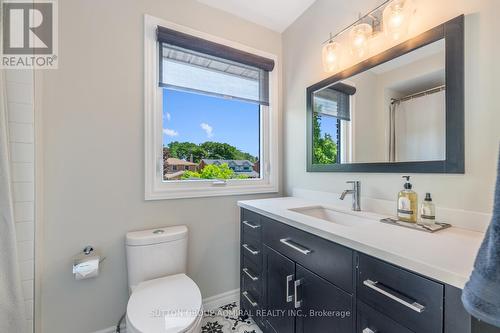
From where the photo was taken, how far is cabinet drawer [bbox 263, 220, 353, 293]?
2.79ft

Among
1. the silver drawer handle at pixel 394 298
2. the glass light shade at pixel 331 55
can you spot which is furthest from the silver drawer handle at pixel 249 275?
the glass light shade at pixel 331 55

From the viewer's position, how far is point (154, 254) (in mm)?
1393

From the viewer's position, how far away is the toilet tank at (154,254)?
1.36m

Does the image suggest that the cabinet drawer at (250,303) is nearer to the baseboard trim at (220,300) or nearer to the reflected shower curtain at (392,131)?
the baseboard trim at (220,300)

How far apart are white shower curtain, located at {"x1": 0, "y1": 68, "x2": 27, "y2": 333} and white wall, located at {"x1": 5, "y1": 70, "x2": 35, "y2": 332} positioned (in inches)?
3.3

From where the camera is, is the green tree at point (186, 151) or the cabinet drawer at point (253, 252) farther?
the green tree at point (186, 151)

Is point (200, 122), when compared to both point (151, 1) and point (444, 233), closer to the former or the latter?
point (151, 1)

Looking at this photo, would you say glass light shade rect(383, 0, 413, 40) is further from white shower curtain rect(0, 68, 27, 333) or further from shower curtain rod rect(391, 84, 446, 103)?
white shower curtain rect(0, 68, 27, 333)

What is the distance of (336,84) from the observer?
1556 mm

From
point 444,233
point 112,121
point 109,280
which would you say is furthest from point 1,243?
point 444,233

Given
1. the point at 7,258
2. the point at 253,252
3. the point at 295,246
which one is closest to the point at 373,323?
the point at 295,246

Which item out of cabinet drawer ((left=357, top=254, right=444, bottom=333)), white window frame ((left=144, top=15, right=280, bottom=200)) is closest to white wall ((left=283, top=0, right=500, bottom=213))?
cabinet drawer ((left=357, top=254, right=444, bottom=333))

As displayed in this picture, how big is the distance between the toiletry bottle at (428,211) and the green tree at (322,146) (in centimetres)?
64

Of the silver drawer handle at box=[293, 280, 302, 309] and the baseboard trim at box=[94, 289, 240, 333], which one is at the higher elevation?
the silver drawer handle at box=[293, 280, 302, 309]
